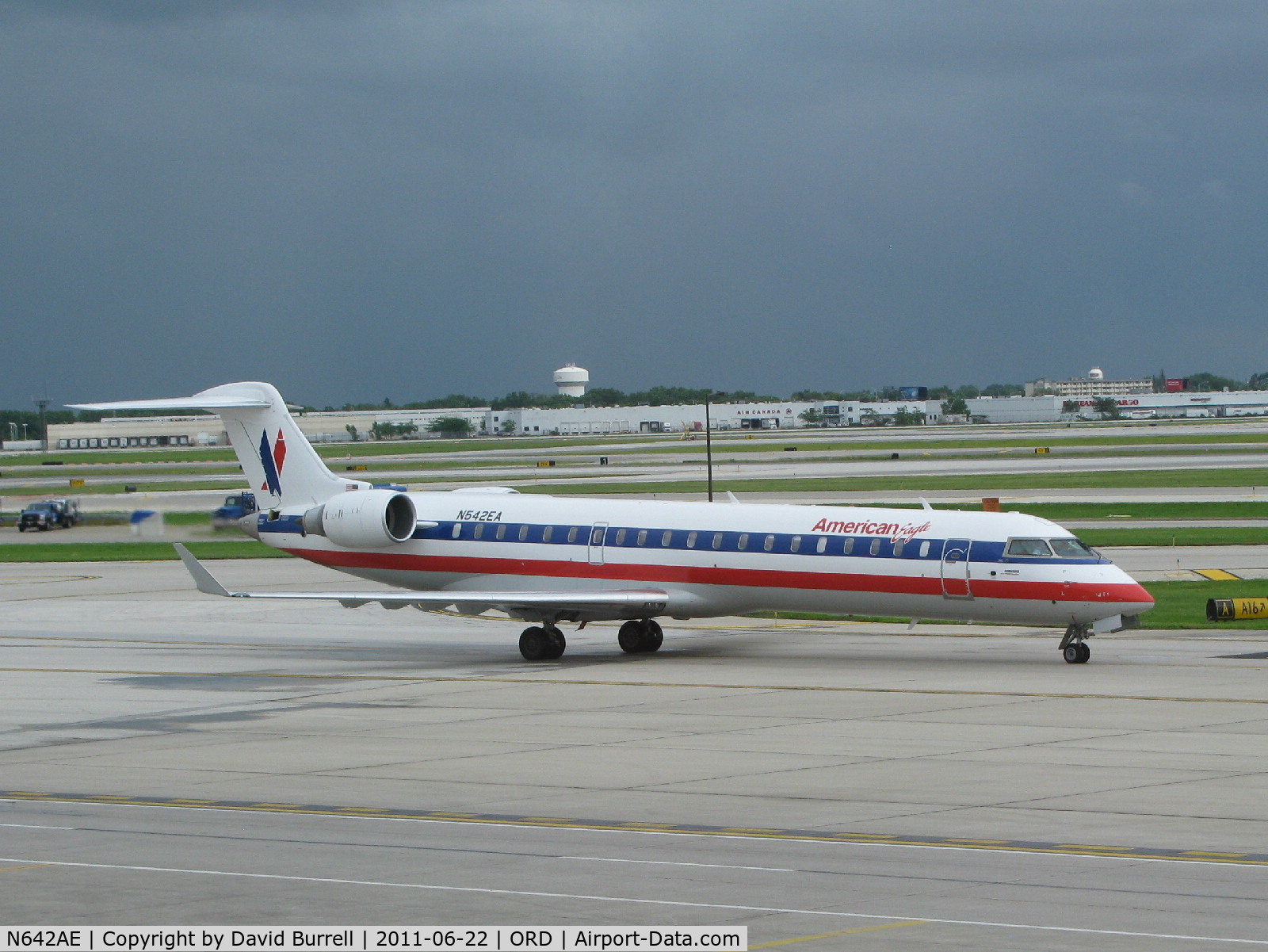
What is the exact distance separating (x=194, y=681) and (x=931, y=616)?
14.5 metres

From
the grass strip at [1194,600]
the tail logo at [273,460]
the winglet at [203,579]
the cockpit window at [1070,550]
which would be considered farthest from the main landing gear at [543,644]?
the grass strip at [1194,600]

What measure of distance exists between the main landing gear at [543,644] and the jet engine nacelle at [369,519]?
4.07 meters

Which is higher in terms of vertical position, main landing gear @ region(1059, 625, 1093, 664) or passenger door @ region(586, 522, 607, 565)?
passenger door @ region(586, 522, 607, 565)

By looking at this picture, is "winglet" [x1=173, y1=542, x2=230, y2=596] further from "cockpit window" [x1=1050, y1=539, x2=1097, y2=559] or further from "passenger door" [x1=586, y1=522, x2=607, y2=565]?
"cockpit window" [x1=1050, y1=539, x2=1097, y2=559]

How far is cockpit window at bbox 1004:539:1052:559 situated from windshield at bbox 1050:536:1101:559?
176mm

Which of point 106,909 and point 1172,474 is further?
point 1172,474

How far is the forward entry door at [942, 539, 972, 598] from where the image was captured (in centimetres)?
3138

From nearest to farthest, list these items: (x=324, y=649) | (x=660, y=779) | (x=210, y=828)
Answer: (x=210, y=828) → (x=660, y=779) → (x=324, y=649)

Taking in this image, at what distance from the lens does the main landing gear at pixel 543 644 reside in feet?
115

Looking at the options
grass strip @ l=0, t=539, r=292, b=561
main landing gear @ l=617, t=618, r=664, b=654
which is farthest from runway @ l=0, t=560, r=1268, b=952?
grass strip @ l=0, t=539, r=292, b=561

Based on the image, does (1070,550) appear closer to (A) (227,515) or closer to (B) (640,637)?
(B) (640,637)

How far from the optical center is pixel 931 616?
3212 cm

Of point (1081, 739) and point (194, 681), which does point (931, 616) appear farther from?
point (194, 681)

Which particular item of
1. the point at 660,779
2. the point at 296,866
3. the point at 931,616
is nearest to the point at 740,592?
the point at 931,616
